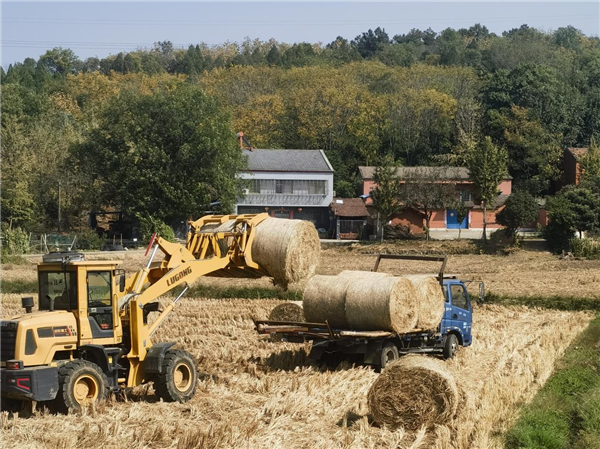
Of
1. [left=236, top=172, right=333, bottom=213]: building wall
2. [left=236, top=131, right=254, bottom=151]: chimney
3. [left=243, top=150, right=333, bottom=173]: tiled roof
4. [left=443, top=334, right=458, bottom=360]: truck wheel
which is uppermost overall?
[left=236, top=131, right=254, bottom=151]: chimney

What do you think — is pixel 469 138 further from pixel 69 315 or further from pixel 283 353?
pixel 69 315

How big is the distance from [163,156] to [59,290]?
45.5 meters

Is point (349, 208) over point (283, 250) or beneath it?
beneath

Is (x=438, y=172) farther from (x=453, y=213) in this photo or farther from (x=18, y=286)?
(x=18, y=286)

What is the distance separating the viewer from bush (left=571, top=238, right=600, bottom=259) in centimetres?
4819

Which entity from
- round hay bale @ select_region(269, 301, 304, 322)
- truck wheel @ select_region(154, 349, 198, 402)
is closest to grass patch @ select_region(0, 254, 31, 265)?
round hay bale @ select_region(269, 301, 304, 322)

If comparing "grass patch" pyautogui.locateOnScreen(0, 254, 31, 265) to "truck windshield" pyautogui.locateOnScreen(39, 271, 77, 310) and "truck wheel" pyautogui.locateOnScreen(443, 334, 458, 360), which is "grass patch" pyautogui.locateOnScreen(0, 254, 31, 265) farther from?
"truck windshield" pyautogui.locateOnScreen(39, 271, 77, 310)

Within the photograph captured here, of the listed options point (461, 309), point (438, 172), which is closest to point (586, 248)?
point (438, 172)

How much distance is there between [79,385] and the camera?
46.2 feet

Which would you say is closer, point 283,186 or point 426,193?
point 426,193

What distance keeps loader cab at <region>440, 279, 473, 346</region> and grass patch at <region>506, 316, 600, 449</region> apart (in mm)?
2468

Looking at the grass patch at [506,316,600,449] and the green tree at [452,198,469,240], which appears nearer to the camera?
the grass patch at [506,316,600,449]

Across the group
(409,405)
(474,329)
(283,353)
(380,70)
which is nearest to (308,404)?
(409,405)

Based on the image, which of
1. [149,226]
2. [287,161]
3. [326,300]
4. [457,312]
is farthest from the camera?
[287,161]
